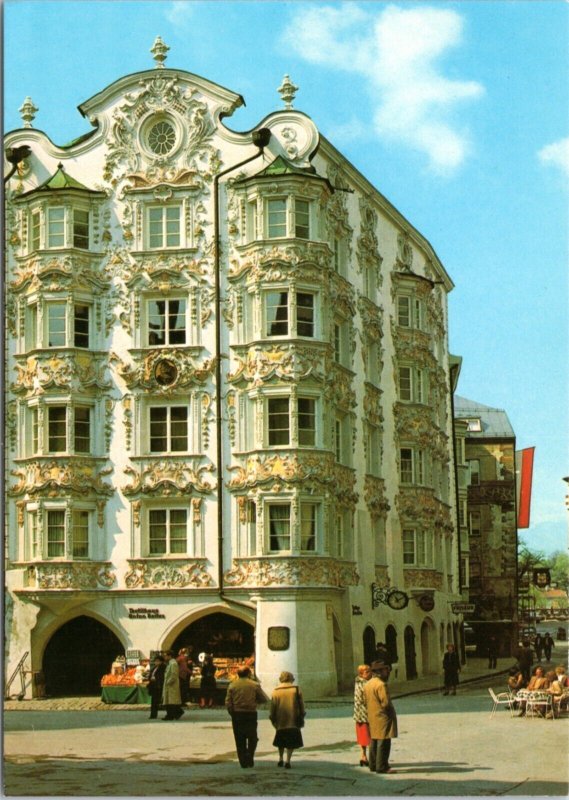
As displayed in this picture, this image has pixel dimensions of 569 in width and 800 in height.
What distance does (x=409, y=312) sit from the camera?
1353 inches

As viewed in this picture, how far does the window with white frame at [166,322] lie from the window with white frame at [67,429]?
2449mm

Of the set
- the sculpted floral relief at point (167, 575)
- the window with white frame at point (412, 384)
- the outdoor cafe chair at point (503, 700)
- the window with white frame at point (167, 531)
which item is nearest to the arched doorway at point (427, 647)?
the outdoor cafe chair at point (503, 700)

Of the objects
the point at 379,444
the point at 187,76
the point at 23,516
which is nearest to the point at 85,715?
the point at 23,516

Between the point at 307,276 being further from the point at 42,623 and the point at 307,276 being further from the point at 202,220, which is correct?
the point at 42,623

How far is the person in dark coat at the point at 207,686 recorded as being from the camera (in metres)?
32.5

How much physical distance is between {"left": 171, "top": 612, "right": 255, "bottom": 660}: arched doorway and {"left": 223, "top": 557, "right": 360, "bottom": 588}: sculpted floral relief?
3.25 feet

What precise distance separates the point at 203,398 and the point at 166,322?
210 centimetres

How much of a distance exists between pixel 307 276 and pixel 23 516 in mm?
9136

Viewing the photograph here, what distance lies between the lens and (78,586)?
34.7m

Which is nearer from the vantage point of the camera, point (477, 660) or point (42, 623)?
point (42, 623)

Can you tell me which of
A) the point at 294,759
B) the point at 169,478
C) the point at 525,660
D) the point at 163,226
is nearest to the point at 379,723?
the point at 294,759

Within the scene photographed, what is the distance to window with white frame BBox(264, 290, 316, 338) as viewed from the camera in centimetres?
3525

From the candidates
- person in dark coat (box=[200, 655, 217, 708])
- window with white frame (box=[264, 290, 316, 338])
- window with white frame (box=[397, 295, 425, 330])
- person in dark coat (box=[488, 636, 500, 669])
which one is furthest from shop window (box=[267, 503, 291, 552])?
person in dark coat (box=[488, 636, 500, 669])

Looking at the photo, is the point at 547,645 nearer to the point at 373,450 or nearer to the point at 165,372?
the point at 373,450
